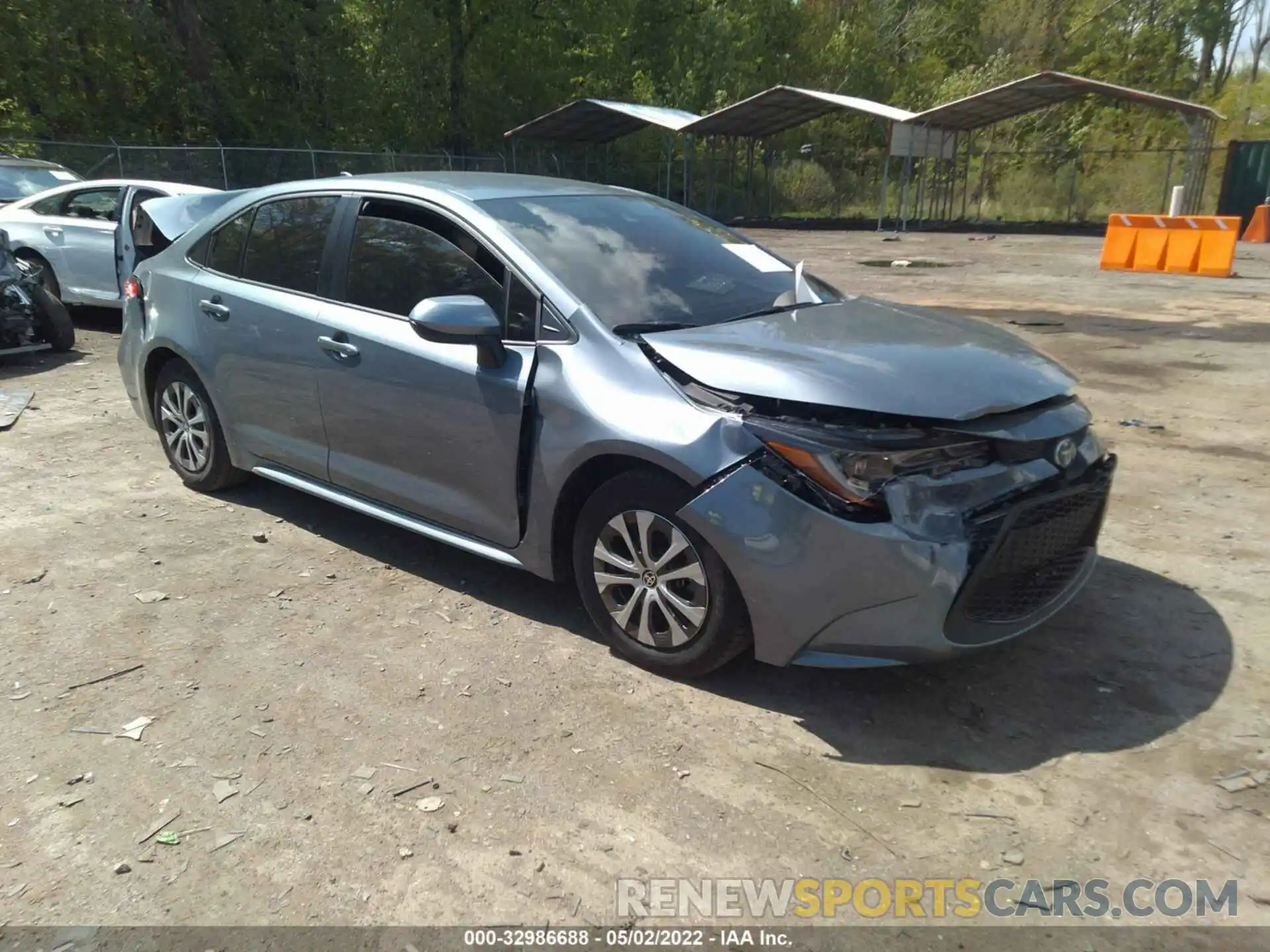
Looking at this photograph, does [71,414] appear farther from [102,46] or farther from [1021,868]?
[102,46]

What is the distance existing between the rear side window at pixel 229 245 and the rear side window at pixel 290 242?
0.07 meters

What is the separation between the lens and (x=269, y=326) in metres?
4.56

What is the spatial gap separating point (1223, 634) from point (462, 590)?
3.14m

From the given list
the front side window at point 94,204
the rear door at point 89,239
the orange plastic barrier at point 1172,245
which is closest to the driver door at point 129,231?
the rear door at point 89,239

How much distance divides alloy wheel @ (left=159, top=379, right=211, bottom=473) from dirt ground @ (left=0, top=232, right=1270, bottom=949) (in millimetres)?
359

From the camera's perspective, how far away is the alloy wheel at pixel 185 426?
520 cm

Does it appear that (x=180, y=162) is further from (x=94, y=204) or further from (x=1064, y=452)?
(x=1064, y=452)

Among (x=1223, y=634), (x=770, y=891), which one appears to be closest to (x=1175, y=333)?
(x=1223, y=634)

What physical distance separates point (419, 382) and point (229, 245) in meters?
1.82

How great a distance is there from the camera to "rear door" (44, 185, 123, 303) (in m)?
9.90

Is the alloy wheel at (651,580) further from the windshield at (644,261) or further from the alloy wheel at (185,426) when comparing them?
the alloy wheel at (185,426)

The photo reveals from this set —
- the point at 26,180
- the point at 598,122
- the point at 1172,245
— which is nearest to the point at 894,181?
the point at 598,122

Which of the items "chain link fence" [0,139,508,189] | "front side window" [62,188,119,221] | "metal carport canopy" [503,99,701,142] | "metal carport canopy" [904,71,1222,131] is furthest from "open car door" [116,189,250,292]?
"metal carport canopy" [904,71,1222,131]

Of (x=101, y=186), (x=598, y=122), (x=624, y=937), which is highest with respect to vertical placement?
(x=598, y=122)
